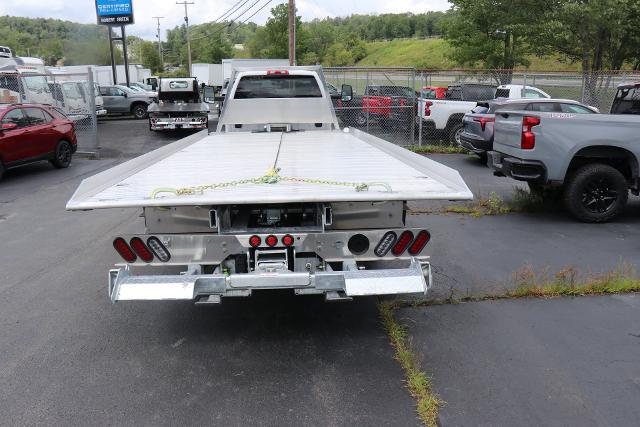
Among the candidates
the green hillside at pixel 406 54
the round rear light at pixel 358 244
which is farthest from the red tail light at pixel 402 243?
the green hillside at pixel 406 54

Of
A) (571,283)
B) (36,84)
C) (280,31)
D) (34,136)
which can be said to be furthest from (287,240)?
(280,31)

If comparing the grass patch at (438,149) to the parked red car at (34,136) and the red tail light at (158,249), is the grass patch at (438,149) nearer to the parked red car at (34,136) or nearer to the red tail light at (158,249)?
the parked red car at (34,136)

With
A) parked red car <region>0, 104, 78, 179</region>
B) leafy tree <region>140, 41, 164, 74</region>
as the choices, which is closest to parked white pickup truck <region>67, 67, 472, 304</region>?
parked red car <region>0, 104, 78, 179</region>

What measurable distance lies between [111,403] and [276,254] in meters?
1.47

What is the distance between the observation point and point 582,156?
25.8 ft

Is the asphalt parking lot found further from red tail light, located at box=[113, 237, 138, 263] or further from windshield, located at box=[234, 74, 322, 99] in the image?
windshield, located at box=[234, 74, 322, 99]

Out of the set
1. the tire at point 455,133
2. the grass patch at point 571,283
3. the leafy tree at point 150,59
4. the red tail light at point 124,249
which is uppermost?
the leafy tree at point 150,59

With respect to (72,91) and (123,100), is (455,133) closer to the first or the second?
(72,91)

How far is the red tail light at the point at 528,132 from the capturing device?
7.70 m

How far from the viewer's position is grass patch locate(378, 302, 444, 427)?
3457mm

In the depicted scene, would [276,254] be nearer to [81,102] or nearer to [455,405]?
[455,405]

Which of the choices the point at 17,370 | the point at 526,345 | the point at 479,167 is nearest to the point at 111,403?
the point at 17,370

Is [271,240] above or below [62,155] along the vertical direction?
above

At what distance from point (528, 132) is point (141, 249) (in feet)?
18.7
